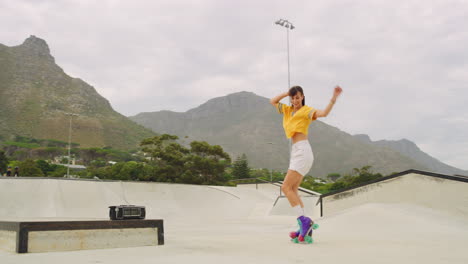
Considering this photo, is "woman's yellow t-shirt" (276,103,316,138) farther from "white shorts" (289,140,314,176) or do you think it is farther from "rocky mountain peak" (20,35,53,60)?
"rocky mountain peak" (20,35,53,60)

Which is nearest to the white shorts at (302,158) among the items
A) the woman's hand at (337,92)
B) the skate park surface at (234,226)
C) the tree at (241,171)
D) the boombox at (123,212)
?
the woman's hand at (337,92)

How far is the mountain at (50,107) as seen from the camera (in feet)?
307

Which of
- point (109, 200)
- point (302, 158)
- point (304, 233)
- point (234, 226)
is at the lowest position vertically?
point (234, 226)

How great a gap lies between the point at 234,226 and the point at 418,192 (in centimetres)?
615

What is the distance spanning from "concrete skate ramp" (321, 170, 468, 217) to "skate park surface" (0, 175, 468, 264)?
0.19 meters

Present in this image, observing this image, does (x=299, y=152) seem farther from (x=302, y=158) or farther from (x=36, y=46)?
(x=36, y=46)

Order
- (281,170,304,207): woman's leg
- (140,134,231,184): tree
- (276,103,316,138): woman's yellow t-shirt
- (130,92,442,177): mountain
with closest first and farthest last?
(281,170,304,207): woman's leg < (276,103,316,138): woman's yellow t-shirt < (140,134,231,184): tree < (130,92,442,177): mountain

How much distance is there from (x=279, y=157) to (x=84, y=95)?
74014 millimetres

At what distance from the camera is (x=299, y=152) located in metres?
5.45

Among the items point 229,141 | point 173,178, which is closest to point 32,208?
point 173,178

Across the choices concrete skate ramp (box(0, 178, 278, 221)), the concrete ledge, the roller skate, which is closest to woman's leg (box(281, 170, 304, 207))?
the roller skate

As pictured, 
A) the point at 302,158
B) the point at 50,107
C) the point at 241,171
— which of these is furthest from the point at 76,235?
the point at 50,107

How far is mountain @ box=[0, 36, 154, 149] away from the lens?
93.5m

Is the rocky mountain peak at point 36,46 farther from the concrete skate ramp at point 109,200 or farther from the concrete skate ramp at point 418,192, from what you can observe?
the concrete skate ramp at point 418,192
